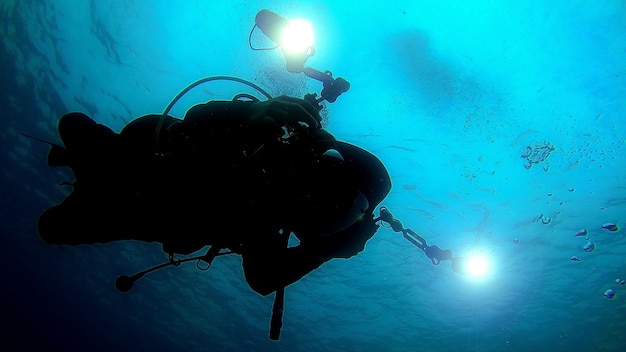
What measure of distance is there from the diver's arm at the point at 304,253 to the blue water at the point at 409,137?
3.22 feet

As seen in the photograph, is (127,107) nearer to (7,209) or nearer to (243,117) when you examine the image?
(243,117)

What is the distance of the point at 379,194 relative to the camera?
2.59 metres

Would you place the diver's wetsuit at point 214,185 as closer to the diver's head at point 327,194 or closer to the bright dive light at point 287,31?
the diver's head at point 327,194

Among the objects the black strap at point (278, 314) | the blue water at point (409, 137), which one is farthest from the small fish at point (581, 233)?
the black strap at point (278, 314)

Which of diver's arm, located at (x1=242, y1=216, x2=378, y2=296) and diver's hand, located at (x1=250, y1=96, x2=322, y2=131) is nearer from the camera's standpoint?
diver's hand, located at (x1=250, y1=96, x2=322, y2=131)

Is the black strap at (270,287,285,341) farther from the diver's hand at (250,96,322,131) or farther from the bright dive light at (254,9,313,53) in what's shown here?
the bright dive light at (254,9,313,53)

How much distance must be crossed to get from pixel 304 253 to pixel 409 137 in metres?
9.27

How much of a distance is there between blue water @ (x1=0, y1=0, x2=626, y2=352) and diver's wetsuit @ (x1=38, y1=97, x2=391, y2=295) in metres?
0.34

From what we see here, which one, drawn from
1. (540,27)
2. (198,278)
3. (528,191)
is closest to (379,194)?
(540,27)

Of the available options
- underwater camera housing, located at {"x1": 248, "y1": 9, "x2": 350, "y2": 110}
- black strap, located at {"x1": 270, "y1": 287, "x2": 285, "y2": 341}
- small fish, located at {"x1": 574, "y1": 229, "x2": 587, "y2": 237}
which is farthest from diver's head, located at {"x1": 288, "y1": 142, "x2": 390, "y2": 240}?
small fish, located at {"x1": 574, "y1": 229, "x2": 587, "y2": 237}

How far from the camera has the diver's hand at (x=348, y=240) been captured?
279 centimetres

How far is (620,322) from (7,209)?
4499 cm

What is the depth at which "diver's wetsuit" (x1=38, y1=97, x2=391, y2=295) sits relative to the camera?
243 cm

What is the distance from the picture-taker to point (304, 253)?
9.32 feet
